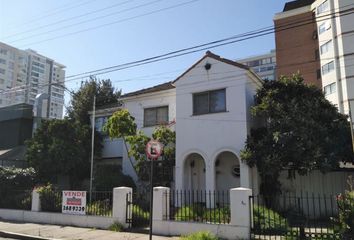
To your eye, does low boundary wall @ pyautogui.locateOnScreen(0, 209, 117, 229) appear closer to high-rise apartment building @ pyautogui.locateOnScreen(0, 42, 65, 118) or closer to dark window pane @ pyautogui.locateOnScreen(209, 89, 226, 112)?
dark window pane @ pyautogui.locateOnScreen(209, 89, 226, 112)

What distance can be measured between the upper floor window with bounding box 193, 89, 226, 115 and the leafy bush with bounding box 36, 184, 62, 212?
774cm

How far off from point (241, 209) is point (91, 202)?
6847mm

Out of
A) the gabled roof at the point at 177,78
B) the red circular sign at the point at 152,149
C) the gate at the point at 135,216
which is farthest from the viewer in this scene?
the gabled roof at the point at 177,78

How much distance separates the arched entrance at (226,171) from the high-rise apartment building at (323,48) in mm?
23652

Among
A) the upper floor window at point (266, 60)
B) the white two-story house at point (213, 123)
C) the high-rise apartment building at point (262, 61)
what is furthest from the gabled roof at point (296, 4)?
the upper floor window at point (266, 60)

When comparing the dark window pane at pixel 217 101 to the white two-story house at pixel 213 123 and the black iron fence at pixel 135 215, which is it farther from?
the black iron fence at pixel 135 215

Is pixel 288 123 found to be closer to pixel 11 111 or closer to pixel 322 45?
pixel 11 111

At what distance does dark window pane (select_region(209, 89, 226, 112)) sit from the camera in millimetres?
18938

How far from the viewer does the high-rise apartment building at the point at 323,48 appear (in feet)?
141

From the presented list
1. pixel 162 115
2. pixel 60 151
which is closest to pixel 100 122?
pixel 60 151

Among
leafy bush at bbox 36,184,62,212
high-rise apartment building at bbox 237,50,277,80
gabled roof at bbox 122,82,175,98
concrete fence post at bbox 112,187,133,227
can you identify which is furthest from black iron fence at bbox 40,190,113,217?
high-rise apartment building at bbox 237,50,277,80

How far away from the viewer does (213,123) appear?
741 inches

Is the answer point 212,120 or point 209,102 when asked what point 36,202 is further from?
point 209,102

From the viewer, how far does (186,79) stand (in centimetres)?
1995
